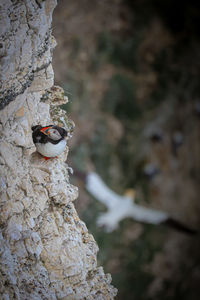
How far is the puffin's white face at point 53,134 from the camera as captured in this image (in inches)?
109

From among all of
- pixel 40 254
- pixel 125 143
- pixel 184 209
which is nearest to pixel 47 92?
pixel 40 254

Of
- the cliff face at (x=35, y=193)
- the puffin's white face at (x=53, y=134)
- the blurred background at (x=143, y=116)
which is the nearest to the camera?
the cliff face at (x=35, y=193)

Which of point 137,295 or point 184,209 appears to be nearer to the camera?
point 137,295

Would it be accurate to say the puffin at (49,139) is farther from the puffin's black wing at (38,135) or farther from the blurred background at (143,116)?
the blurred background at (143,116)

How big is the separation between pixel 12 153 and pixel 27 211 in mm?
533

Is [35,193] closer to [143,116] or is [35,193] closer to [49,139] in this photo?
[49,139]

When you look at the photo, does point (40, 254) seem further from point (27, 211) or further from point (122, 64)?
point (122, 64)

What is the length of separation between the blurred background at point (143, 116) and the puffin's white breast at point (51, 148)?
658cm

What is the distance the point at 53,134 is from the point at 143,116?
9174 millimetres

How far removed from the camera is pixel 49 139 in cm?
278

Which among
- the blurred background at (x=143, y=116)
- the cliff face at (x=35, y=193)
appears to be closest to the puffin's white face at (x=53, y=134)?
the cliff face at (x=35, y=193)

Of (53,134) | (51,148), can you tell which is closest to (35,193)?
(51,148)

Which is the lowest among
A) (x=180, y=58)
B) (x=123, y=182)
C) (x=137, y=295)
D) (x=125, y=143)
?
(x=137, y=295)

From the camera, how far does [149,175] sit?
11.6 m
